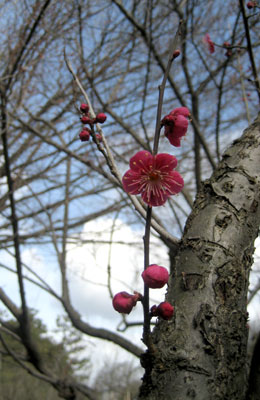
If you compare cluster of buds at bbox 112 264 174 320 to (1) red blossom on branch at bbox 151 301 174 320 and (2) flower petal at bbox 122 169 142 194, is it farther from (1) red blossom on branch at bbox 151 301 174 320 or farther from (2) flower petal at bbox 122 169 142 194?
(2) flower petal at bbox 122 169 142 194

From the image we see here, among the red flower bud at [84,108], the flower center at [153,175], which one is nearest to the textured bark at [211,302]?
the flower center at [153,175]

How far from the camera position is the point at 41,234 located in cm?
493

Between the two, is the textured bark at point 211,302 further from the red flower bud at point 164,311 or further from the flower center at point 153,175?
the flower center at point 153,175

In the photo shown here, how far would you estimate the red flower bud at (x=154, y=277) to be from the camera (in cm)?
71

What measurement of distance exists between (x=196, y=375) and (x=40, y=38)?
12.2 ft

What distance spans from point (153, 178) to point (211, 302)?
0.45 metres

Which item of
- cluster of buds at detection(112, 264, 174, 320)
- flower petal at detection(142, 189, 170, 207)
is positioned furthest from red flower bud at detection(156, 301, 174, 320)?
flower petal at detection(142, 189, 170, 207)

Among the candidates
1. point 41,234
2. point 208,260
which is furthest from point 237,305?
point 41,234

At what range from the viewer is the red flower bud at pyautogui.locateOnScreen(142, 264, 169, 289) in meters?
0.71

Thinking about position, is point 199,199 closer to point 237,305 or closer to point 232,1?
point 237,305

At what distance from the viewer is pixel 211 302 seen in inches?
34.3

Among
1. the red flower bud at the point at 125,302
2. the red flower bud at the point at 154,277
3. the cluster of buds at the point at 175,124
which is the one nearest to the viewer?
the red flower bud at the point at 154,277

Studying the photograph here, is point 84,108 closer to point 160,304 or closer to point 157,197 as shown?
Answer: point 157,197

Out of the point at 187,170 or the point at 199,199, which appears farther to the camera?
the point at 187,170
